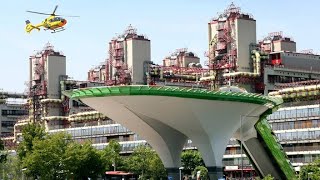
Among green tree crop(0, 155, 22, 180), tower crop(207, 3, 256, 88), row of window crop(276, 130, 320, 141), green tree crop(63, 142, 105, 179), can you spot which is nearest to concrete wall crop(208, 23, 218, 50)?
tower crop(207, 3, 256, 88)

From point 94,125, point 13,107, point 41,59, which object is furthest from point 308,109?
point 13,107

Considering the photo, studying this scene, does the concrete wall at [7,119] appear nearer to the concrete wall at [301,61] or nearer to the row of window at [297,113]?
the concrete wall at [301,61]

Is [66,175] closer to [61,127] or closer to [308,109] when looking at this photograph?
[308,109]

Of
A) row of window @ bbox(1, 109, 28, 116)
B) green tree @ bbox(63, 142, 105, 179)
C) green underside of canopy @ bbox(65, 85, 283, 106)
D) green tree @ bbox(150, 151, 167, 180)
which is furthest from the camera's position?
row of window @ bbox(1, 109, 28, 116)

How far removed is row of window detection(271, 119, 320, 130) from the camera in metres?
114

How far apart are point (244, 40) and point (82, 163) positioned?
174 ft

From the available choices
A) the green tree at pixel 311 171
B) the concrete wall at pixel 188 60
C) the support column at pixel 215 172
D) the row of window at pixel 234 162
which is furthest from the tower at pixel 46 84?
the support column at pixel 215 172

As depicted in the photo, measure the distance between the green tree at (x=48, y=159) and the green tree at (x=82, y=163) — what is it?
93cm

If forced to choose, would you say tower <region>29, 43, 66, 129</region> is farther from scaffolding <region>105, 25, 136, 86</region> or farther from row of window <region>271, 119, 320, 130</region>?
row of window <region>271, 119, 320, 130</region>

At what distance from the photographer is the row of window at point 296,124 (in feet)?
375

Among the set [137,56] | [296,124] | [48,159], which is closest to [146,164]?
[296,124]

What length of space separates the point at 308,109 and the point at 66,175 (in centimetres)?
4256

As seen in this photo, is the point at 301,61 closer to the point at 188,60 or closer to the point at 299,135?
the point at 299,135

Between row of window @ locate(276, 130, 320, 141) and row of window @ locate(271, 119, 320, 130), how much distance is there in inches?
40.8
